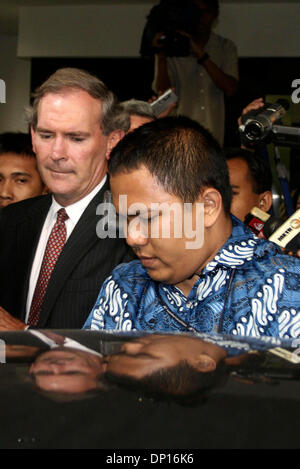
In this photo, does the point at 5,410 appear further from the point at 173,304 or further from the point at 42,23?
the point at 42,23

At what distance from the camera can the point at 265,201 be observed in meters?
2.57

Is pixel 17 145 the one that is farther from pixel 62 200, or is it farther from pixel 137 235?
pixel 137 235

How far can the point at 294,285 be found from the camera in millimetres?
989

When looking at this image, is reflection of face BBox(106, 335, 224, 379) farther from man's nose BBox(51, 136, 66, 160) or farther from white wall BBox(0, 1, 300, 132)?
white wall BBox(0, 1, 300, 132)

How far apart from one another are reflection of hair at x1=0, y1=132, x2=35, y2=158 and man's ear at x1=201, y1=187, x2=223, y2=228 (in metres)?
1.59

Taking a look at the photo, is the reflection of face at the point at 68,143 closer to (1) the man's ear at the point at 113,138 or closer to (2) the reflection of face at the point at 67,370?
(1) the man's ear at the point at 113,138

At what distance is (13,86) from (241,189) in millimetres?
5387

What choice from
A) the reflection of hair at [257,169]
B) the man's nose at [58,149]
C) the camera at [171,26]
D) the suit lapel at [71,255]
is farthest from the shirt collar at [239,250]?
the camera at [171,26]

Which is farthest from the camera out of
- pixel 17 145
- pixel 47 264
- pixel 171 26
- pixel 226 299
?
pixel 171 26

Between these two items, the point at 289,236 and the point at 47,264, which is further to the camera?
the point at 47,264

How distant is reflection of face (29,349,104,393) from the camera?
1.39 feet

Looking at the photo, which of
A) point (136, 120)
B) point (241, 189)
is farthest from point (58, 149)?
point (241, 189)

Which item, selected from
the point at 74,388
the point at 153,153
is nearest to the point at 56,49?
the point at 153,153

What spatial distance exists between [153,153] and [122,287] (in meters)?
0.22
